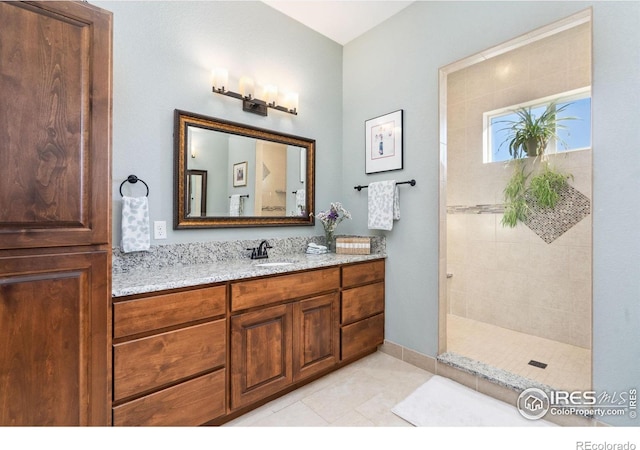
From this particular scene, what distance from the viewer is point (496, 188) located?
10.3 ft

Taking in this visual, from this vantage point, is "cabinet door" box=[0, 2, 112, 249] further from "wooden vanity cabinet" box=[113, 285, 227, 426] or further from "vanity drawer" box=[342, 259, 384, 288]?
"vanity drawer" box=[342, 259, 384, 288]

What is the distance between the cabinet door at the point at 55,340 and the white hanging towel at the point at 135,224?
580 millimetres

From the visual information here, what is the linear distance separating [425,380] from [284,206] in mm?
1728

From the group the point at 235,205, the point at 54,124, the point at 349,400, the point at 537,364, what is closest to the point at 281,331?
the point at 349,400

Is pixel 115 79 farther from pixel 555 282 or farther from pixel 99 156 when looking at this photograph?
pixel 555 282

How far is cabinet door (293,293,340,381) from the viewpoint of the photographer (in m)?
2.00

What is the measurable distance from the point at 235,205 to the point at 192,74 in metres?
0.94

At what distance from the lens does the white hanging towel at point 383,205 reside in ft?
8.20

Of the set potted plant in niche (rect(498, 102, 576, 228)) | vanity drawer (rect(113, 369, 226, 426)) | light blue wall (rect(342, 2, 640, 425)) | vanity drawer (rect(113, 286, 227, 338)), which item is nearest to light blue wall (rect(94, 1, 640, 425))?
light blue wall (rect(342, 2, 640, 425))

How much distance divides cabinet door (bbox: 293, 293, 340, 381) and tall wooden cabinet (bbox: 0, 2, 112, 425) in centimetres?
103

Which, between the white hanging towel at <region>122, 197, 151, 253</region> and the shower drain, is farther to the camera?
the shower drain

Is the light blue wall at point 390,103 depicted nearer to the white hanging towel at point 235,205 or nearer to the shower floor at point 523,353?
the white hanging towel at point 235,205

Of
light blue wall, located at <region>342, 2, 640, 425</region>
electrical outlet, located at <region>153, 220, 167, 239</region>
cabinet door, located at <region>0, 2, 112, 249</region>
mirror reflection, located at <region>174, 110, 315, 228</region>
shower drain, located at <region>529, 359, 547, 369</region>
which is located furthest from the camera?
shower drain, located at <region>529, 359, 547, 369</region>

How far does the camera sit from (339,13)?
2.58 meters
